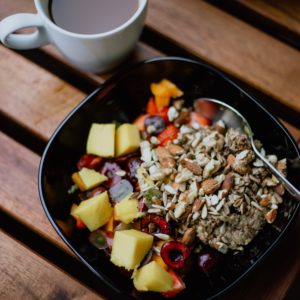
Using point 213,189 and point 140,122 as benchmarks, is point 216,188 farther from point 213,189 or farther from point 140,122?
point 140,122

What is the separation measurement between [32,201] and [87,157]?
0.39 feet

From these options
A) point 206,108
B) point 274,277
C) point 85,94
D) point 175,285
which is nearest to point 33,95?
point 85,94

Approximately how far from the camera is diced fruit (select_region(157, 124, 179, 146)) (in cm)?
82

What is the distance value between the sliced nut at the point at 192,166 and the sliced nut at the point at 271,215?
12 centimetres

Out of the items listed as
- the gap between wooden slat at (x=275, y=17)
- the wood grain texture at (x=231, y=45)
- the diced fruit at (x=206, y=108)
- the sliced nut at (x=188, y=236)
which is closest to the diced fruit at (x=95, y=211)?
the sliced nut at (x=188, y=236)

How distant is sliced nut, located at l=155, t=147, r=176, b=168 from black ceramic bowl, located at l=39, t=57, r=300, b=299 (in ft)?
0.40

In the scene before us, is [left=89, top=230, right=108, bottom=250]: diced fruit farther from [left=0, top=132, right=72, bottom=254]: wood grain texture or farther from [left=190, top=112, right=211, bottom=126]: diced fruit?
[left=190, top=112, right=211, bottom=126]: diced fruit

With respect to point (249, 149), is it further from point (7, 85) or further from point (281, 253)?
point (7, 85)

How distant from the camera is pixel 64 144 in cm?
81

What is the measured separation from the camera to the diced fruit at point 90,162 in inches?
32.1

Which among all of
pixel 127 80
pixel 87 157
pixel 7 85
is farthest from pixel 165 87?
pixel 7 85

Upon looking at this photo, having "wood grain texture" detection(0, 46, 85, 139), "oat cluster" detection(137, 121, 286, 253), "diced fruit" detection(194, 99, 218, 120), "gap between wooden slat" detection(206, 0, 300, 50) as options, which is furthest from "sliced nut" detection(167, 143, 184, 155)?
"gap between wooden slat" detection(206, 0, 300, 50)

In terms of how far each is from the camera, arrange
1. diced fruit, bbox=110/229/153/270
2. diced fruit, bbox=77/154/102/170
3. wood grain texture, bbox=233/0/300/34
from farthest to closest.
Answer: wood grain texture, bbox=233/0/300/34
diced fruit, bbox=77/154/102/170
diced fruit, bbox=110/229/153/270

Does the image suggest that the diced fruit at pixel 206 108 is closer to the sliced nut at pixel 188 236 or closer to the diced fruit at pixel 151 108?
the diced fruit at pixel 151 108
